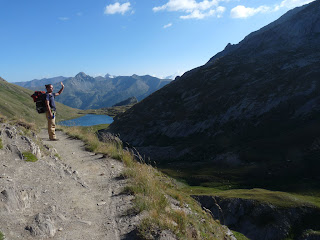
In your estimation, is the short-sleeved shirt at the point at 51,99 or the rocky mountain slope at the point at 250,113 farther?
the rocky mountain slope at the point at 250,113

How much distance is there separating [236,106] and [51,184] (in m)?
78.3

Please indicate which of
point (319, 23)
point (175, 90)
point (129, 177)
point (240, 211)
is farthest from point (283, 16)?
point (129, 177)

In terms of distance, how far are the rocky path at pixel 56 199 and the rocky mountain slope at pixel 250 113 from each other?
135 ft

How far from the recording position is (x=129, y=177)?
10016mm

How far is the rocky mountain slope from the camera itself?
50.8 metres

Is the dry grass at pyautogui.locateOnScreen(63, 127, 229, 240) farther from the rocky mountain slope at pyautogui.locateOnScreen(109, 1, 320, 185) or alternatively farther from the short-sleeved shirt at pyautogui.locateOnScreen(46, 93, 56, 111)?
the rocky mountain slope at pyautogui.locateOnScreen(109, 1, 320, 185)

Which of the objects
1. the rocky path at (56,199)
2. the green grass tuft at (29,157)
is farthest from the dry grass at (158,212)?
the green grass tuft at (29,157)

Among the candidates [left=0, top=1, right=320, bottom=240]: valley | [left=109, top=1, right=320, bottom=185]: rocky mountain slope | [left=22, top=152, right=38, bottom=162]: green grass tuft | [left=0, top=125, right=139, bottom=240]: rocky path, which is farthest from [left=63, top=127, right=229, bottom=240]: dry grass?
[left=109, top=1, right=320, bottom=185]: rocky mountain slope

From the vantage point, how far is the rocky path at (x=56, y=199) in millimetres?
5727

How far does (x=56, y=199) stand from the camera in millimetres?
7418

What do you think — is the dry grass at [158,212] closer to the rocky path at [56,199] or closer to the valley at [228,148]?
the valley at [228,148]

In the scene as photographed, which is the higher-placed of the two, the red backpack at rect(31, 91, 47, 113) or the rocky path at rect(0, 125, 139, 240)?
the red backpack at rect(31, 91, 47, 113)

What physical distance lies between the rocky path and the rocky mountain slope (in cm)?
4106

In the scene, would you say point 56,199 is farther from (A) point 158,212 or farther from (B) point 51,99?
(B) point 51,99
